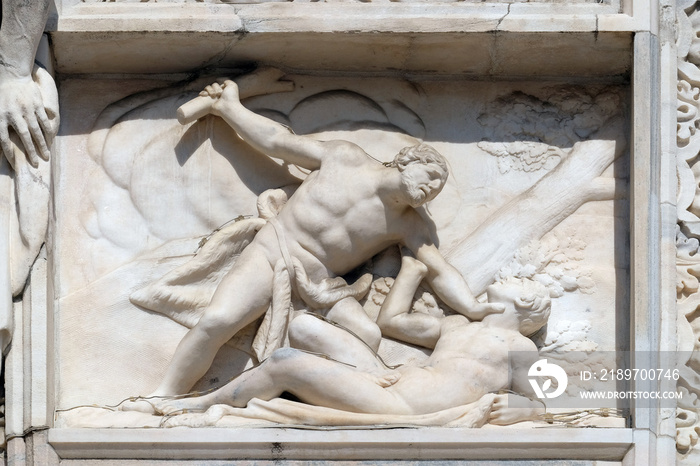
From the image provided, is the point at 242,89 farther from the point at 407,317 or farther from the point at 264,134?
the point at 407,317

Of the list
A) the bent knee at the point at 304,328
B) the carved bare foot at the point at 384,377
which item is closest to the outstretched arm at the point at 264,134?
the bent knee at the point at 304,328

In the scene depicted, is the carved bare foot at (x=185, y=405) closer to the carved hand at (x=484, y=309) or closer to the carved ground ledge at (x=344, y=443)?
the carved ground ledge at (x=344, y=443)

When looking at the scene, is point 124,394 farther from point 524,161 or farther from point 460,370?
point 524,161

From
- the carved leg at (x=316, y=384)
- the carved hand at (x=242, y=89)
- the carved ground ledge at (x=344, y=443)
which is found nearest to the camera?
the carved ground ledge at (x=344, y=443)

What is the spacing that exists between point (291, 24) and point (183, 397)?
4.93 feet

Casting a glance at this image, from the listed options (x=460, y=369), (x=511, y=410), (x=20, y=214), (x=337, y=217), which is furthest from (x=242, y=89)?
(x=511, y=410)

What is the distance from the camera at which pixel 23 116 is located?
6918 mm

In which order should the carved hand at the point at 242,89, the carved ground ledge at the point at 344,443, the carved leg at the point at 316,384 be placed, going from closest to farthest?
the carved ground ledge at the point at 344,443 < the carved leg at the point at 316,384 < the carved hand at the point at 242,89

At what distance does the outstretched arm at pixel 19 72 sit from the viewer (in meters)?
6.89

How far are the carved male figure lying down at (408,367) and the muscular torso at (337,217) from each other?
0.68ft

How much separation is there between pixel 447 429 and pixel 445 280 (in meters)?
0.69

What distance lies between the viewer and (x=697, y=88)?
722 cm

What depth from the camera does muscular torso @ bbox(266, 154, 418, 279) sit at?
7.09 meters

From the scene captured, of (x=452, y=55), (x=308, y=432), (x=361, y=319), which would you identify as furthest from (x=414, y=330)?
(x=452, y=55)
